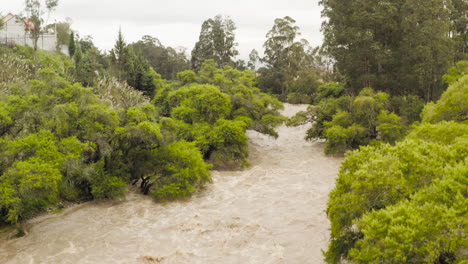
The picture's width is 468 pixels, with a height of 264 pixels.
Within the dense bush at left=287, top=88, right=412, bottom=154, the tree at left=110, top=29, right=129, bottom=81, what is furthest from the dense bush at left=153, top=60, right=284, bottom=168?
the tree at left=110, top=29, right=129, bottom=81

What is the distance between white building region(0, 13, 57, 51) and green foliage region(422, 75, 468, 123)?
3801 centimetres

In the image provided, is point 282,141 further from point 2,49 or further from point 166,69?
point 166,69

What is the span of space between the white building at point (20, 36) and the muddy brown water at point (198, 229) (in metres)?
31.8

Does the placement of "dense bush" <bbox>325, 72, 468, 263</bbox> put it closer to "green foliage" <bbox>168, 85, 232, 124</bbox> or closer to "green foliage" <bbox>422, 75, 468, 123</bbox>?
"green foliage" <bbox>422, 75, 468, 123</bbox>

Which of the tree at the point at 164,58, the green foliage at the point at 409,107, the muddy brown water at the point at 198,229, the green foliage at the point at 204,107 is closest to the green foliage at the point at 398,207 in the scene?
the muddy brown water at the point at 198,229

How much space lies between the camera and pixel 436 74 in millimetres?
21031

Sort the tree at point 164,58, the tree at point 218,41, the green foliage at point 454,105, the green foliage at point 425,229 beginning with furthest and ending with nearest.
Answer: the tree at point 164,58
the tree at point 218,41
the green foliage at point 454,105
the green foliage at point 425,229

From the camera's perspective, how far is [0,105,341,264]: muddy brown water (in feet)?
32.1

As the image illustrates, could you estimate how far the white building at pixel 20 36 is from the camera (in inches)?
1538

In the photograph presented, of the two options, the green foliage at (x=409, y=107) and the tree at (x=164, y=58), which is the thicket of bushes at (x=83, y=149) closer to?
the green foliage at (x=409, y=107)

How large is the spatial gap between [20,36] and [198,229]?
4024cm

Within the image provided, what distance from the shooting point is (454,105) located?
10.9m

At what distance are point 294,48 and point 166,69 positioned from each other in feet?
73.8

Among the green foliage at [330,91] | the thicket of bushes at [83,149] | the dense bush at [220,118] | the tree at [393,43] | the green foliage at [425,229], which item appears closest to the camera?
the green foliage at [425,229]
